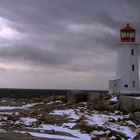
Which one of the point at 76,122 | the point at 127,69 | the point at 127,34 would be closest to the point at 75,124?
the point at 76,122

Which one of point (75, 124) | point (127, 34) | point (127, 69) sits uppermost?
point (127, 34)

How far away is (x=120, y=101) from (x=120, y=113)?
209 centimetres

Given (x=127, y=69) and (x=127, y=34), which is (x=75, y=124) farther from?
(x=127, y=34)

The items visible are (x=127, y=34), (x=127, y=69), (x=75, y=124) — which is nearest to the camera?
(x=75, y=124)

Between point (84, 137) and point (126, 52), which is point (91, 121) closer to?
point (84, 137)

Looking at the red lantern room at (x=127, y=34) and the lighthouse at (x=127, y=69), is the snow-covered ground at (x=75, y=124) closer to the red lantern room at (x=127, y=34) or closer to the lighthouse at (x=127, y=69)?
the lighthouse at (x=127, y=69)

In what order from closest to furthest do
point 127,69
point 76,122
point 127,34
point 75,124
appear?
point 75,124
point 76,122
point 127,69
point 127,34

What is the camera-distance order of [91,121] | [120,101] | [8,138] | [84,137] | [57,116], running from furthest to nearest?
[120,101] → [57,116] → [91,121] → [84,137] → [8,138]

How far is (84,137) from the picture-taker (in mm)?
21969

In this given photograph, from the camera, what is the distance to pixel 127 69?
45.8 metres

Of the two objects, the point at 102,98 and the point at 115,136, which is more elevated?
the point at 102,98

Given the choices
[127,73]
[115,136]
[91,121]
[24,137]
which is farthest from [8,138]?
[127,73]

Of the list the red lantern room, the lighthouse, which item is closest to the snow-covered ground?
the lighthouse

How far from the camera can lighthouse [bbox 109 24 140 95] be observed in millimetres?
45781
